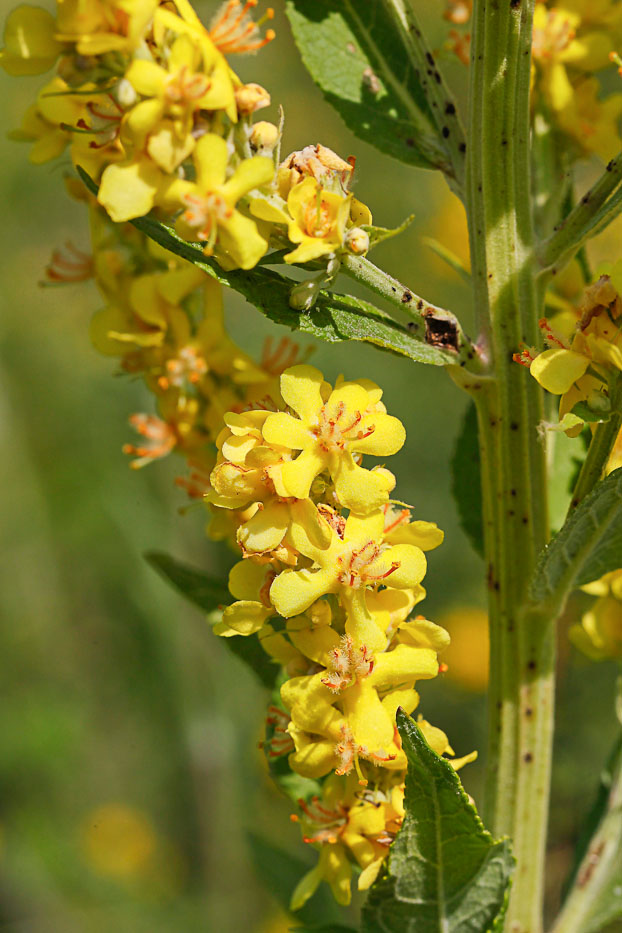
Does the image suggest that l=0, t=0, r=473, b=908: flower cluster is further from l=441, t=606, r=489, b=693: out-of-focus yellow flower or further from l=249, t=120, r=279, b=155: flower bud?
l=441, t=606, r=489, b=693: out-of-focus yellow flower

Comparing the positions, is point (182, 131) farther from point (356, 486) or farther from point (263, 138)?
point (356, 486)

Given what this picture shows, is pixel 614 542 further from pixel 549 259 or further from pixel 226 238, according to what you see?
pixel 226 238

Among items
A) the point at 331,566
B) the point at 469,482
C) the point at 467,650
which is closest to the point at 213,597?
the point at 469,482

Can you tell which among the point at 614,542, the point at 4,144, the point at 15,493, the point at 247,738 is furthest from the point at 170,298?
the point at 4,144

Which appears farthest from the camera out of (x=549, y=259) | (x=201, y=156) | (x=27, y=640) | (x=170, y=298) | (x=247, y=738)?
(x=27, y=640)

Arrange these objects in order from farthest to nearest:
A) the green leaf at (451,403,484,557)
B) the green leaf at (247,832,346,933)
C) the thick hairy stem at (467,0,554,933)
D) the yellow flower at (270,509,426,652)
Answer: the green leaf at (247,832,346,933), the green leaf at (451,403,484,557), the thick hairy stem at (467,0,554,933), the yellow flower at (270,509,426,652)

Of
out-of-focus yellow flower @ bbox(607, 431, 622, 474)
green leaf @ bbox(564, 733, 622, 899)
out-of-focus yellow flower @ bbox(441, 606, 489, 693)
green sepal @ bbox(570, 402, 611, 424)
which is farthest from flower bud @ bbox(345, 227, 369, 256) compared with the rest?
out-of-focus yellow flower @ bbox(441, 606, 489, 693)
